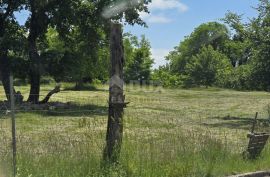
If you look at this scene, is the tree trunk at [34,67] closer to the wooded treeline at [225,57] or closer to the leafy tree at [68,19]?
the leafy tree at [68,19]

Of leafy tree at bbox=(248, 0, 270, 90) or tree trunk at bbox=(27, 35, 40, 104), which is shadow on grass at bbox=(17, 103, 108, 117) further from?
leafy tree at bbox=(248, 0, 270, 90)

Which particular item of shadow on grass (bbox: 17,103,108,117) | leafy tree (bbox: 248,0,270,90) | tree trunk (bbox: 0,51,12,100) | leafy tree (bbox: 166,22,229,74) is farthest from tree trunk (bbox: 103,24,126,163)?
leafy tree (bbox: 166,22,229,74)

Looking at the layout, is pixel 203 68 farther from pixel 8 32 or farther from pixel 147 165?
pixel 147 165

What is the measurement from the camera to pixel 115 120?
8.66 meters

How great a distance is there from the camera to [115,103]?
28.2ft

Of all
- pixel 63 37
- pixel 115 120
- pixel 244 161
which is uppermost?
pixel 63 37

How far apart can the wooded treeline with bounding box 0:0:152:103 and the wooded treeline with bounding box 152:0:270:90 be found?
730 centimetres

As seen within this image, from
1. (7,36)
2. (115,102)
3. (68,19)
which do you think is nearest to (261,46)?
(68,19)

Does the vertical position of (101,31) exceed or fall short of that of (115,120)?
it exceeds it

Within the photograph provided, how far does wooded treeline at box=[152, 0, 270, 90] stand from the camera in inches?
974

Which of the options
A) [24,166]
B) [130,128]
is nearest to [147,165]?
[24,166]

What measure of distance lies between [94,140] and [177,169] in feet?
5.23

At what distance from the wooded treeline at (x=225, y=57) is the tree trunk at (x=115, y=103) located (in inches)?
646

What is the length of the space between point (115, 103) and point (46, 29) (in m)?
24.3
